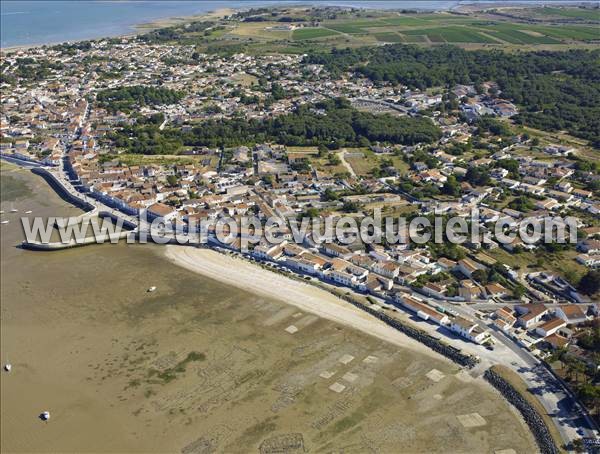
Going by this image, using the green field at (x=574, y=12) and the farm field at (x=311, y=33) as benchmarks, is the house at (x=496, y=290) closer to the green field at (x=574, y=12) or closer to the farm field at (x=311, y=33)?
the farm field at (x=311, y=33)

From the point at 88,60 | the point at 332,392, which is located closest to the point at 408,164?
the point at 332,392

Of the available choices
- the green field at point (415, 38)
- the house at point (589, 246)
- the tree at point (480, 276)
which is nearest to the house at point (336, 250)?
the tree at point (480, 276)

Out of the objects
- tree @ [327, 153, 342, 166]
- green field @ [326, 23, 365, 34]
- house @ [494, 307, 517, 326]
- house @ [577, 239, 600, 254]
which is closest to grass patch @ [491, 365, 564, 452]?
house @ [494, 307, 517, 326]

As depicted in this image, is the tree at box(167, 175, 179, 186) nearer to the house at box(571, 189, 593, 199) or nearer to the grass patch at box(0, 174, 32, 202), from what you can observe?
the grass patch at box(0, 174, 32, 202)

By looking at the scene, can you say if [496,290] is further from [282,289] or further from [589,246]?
[282,289]

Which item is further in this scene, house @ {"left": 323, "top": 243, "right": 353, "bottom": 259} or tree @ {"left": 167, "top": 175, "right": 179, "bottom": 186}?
tree @ {"left": 167, "top": 175, "right": 179, "bottom": 186}

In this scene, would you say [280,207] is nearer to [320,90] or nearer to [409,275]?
[409,275]
